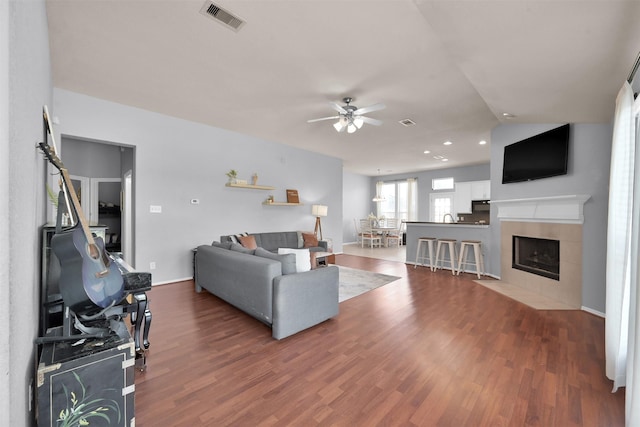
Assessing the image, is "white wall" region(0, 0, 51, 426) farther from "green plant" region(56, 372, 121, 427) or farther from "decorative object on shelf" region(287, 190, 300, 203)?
"decorative object on shelf" region(287, 190, 300, 203)

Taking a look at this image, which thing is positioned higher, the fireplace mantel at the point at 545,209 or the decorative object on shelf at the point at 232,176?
the decorative object on shelf at the point at 232,176

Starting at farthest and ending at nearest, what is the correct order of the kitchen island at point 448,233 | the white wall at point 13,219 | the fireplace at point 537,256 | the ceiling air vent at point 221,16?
the kitchen island at point 448,233 → the fireplace at point 537,256 → the ceiling air vent at point 221,16 → the white wall at point 13,219

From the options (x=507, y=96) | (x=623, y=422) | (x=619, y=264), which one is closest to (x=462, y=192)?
(x=507, y=96)

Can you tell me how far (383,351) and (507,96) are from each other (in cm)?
309

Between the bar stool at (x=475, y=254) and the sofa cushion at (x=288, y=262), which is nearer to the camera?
the sofa cushion at (x=288, y=262)

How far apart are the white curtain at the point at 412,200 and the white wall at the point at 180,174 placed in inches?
238

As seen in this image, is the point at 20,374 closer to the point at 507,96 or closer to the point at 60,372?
the point at 60,372

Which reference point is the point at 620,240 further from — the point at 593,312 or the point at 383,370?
the point at 593,312

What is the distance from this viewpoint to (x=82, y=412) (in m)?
1.24

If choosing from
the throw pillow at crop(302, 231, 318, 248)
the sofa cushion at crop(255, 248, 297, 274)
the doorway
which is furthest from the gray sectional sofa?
the doorway

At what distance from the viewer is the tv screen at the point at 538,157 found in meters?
3.90

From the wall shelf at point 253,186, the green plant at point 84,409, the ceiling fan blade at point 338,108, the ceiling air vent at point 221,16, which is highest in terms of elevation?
the ceiling air vent at point 221,16

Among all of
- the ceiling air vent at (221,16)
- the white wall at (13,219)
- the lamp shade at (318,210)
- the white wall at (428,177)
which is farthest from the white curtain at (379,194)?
the white wall at (13,219)

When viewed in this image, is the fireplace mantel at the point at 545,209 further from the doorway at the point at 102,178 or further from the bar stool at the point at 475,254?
the doorway at the point at 102,178
